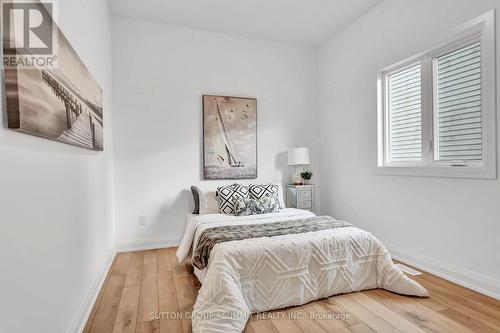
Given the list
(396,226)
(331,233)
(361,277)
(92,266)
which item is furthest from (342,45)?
(92,266)

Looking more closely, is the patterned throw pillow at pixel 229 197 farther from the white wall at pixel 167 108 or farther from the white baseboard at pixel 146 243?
the white baseboard at pixel 146 243

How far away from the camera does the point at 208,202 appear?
3.46 m

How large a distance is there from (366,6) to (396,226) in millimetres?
2652

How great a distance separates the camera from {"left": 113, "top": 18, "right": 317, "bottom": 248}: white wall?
3.60 metres

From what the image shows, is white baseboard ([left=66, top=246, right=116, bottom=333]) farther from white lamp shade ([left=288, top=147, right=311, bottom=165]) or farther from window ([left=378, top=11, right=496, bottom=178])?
window ([left=378, top=11, right=496, bottom=178])

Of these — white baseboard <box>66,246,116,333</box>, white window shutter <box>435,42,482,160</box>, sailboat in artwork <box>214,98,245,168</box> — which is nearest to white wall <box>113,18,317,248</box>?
sailboat in artwork <box>214,98,245,168</box>

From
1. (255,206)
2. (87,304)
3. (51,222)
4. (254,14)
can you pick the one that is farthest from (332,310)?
(254,14)

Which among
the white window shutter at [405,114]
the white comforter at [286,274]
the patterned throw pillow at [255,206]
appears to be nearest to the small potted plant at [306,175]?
the patterned throw pillow at [255,206]

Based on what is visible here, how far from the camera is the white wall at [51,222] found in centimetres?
105

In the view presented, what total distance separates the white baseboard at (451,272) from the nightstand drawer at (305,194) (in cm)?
131

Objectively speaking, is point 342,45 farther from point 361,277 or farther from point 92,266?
point 92,266

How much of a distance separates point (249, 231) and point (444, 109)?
2.23m

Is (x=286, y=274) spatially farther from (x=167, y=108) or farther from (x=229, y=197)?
(x=167, y=108)

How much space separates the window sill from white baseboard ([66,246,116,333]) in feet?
10.4
